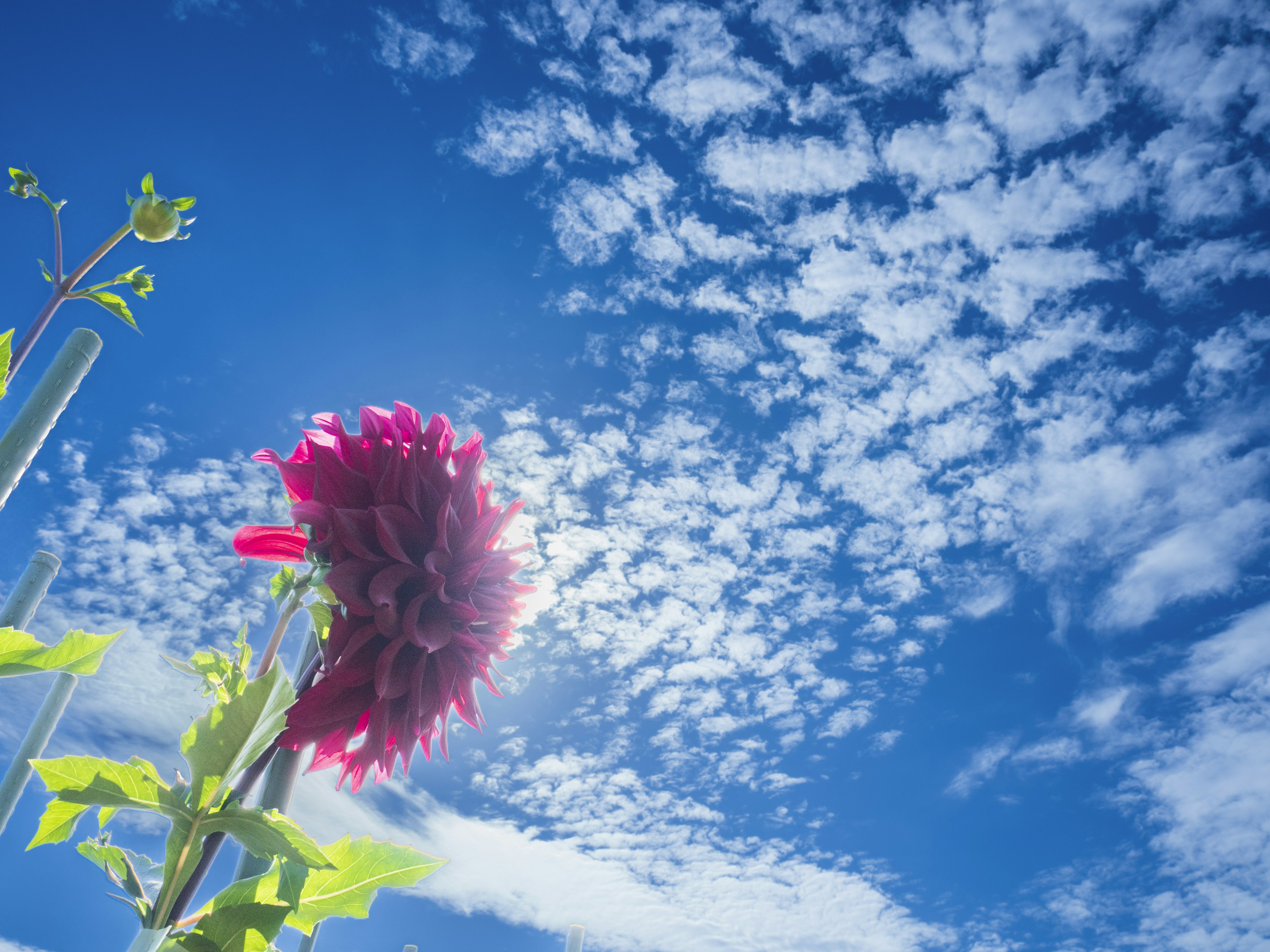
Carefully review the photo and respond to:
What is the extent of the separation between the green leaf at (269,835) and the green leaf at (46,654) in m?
0.19

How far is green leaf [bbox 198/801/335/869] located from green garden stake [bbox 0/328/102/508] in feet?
1.49

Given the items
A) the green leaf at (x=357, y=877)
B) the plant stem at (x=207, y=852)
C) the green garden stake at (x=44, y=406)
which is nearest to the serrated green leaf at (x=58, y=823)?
the plant stem at (x=207, y=852)

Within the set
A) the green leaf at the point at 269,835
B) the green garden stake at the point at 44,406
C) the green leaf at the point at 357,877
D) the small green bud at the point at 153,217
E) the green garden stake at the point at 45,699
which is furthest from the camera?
the green garden stake at the point at 45,699

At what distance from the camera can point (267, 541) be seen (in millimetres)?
1012

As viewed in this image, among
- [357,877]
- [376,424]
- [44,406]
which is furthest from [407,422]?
[357,877]

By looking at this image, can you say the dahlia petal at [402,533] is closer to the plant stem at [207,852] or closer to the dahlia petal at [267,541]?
the dahlia petal at [267,541]

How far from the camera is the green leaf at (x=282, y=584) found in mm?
908

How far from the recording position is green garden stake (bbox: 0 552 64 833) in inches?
74.5

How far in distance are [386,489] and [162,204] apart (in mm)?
680

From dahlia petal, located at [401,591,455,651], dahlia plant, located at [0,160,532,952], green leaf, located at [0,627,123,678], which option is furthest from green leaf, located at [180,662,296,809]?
dahlia petal, located at [401,591,455,651]

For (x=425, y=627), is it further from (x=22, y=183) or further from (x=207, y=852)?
(x=22, y=183)

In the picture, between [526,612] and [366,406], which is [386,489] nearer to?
[366,406]

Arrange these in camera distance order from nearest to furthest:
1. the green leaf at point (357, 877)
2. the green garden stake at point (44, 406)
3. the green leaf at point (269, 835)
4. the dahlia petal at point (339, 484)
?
1. the green leaf at point (269, 835)
2. the green leaf at point (357, 877)
3. the green garden stake at point (44, 406)
4. the dahlia petal at point (339, 484)

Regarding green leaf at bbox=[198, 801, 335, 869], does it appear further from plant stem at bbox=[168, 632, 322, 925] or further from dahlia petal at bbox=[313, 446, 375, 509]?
dahlia petal at bbox=[313, 446, 375, 509]
